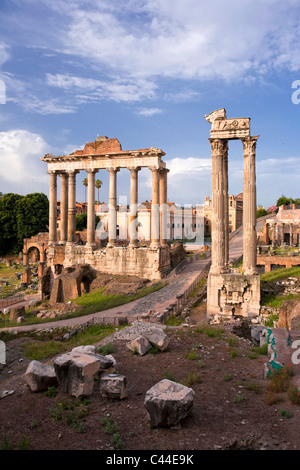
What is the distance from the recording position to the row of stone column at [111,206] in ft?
88.8

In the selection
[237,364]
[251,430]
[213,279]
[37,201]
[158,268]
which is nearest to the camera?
[251,430]

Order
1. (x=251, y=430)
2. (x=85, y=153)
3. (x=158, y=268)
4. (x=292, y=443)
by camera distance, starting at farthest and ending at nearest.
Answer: (x=85, y=153), (x=158, y=268), (x=251, y=430), (x=292, y=443)

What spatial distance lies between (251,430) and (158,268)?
2050 centimetres

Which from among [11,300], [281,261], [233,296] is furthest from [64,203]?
[233,296]

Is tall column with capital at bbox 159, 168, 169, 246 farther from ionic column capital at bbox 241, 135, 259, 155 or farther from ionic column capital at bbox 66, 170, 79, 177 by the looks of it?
ionic column capital at bbox 241, 135, 259, 155

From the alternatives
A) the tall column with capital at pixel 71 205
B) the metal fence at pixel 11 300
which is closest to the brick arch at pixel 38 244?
the metal fence at pixel 11 300

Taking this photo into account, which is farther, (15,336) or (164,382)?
(15,336)

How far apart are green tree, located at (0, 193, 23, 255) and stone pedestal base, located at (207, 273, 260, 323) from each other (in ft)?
138

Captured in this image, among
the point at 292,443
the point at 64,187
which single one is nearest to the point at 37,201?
the point at 64,187

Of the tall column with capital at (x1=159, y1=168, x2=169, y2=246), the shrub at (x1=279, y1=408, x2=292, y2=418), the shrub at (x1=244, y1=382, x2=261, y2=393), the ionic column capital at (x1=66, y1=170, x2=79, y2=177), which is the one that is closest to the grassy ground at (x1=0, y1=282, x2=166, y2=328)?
the tall column with capital at (x1=159, y1=168, x2=169, y2=246)

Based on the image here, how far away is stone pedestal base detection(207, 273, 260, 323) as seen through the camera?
1603 centimetres

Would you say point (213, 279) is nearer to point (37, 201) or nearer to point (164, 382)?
point (164, 382)

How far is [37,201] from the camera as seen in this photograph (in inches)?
2087

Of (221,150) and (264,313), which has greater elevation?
(221,150)
